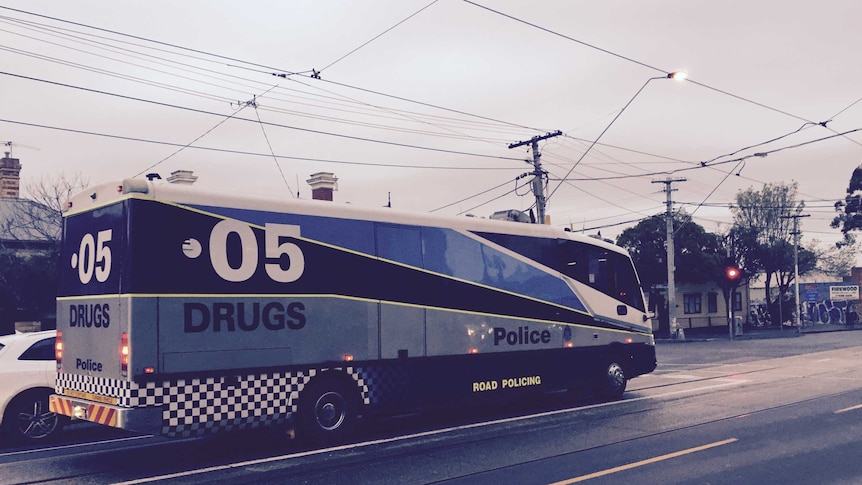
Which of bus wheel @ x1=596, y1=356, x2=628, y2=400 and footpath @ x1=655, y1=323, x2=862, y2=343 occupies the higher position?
bus wheel @ x1=596, y1=356, x2=628, y2=400

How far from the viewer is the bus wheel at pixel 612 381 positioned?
1422 centimetres

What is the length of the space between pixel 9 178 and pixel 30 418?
102 feet

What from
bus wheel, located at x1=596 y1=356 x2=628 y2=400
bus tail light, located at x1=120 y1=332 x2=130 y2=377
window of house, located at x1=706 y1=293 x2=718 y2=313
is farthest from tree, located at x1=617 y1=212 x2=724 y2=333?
bus tail light, located at x1=120 y1=332 x2=130 y2=377

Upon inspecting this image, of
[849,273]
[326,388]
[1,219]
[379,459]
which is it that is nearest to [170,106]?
[326,388]

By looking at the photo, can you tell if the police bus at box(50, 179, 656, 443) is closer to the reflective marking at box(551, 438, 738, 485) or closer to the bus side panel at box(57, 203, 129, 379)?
the bus side panel at box(57, 203, 129, 379)

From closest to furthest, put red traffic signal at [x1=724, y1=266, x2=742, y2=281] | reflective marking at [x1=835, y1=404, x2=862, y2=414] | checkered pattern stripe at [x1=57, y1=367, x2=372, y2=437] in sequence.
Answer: checkered pattern stripe at [x1=57, y1=367, x2=372, y2=437] → reflective marking at [x1=835, y1=404, x2=862, y2=414] → red traffic signal at [x1=724, y1=266, x2=742, y2=281]

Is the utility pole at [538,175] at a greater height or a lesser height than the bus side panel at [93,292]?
greater

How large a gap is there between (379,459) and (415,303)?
2.69 m

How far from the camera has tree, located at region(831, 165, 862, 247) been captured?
198ft

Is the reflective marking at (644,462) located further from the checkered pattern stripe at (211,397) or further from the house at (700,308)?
the house at (700,308)

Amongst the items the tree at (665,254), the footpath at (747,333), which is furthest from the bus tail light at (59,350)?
the tree at (665,254)

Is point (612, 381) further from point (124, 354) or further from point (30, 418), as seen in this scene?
point (30, 418)

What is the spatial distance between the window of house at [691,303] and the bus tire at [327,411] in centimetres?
4495

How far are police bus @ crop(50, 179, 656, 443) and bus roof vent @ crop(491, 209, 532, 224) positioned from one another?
0.61 m
